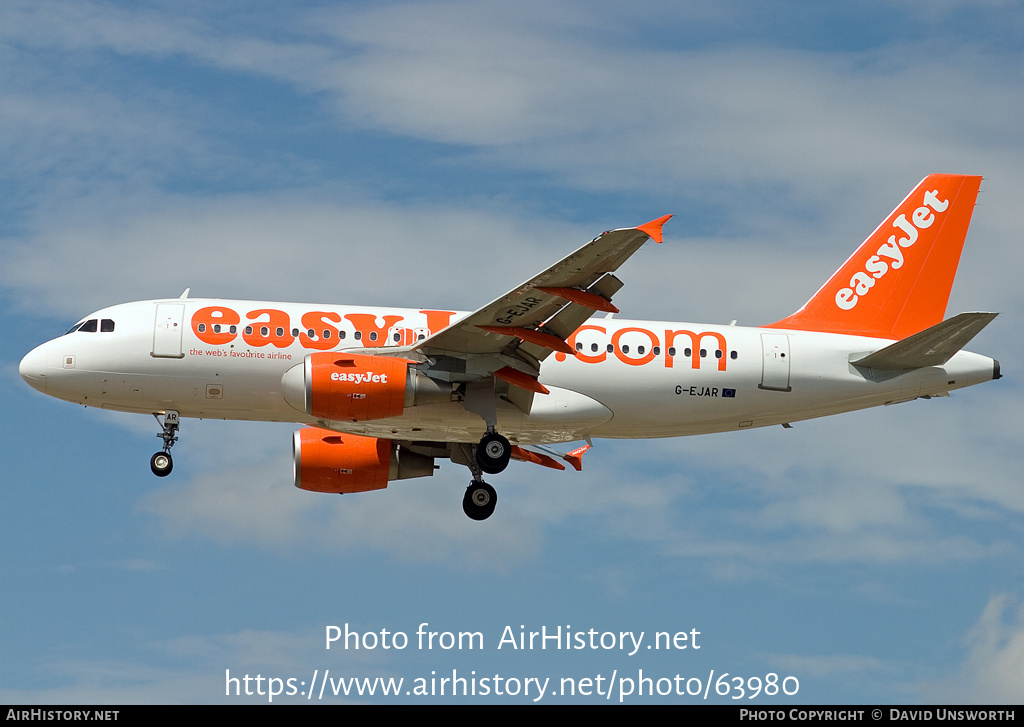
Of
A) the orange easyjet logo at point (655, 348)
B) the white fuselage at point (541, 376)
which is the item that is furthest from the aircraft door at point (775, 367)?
the orange easyjet logo at point (655, 348)

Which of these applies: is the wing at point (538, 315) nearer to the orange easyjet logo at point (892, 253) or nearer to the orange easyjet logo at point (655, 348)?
the orange easyjet logo at point (655, 348)

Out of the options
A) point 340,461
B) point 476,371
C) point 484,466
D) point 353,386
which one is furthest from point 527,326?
point 340,461

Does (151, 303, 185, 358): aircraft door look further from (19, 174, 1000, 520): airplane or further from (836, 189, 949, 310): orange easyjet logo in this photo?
(836, 189, 949, 310): orange easyjet logo

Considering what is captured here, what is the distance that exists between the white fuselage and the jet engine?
0.96 metres

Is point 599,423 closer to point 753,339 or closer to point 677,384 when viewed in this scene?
point 677,384

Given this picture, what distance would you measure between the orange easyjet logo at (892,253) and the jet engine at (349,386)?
46.4 ft

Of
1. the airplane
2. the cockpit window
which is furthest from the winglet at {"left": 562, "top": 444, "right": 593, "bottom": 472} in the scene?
the cockpit window

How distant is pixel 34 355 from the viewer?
3981 centimetres

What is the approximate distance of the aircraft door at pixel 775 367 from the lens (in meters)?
40.9

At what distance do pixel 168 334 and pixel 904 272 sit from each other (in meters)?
21.5

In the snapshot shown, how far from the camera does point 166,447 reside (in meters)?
39.8

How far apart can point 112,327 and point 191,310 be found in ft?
7.21
